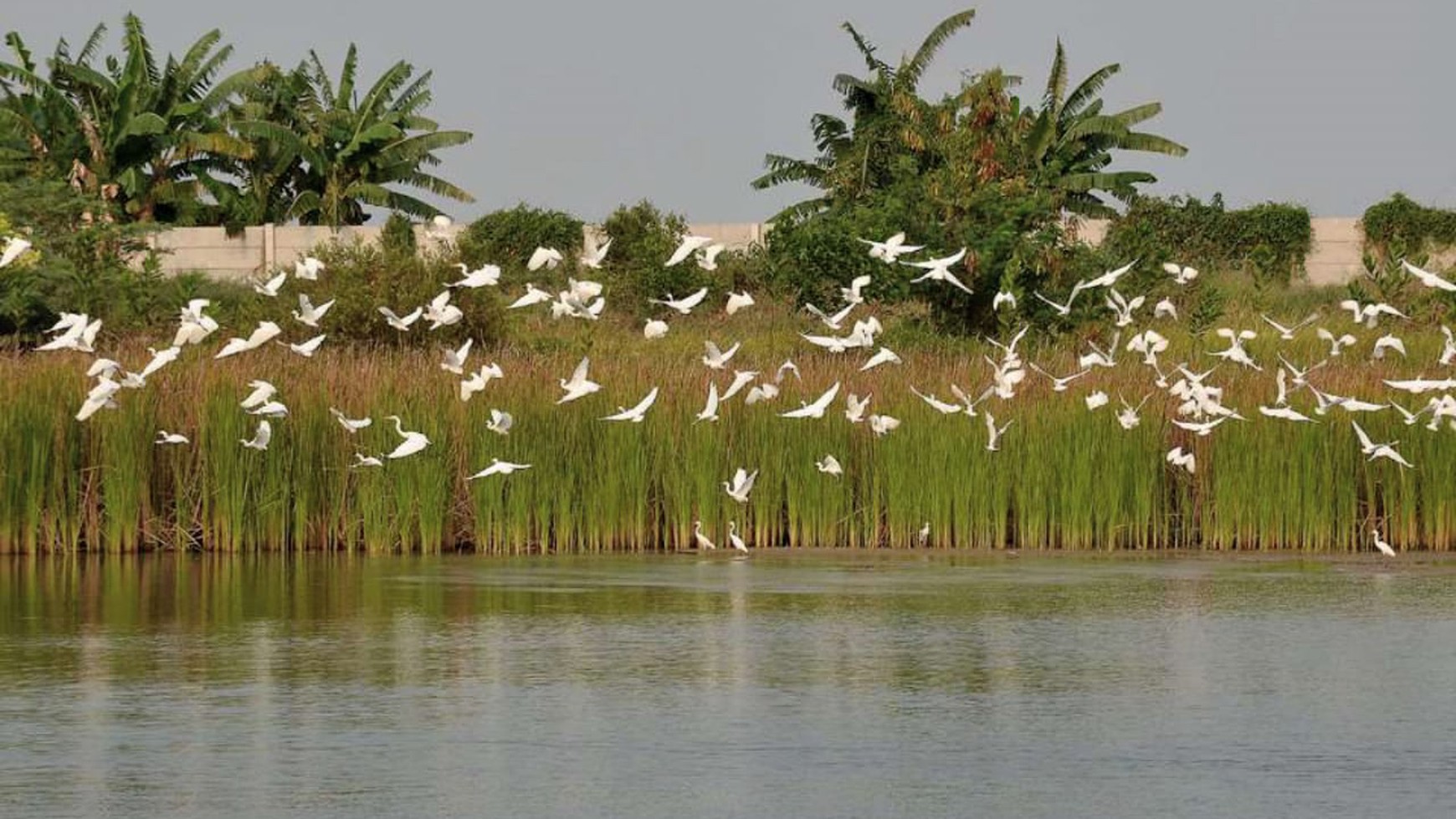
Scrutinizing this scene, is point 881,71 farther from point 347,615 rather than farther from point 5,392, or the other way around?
point 347,615

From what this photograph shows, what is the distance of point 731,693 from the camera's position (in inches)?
350

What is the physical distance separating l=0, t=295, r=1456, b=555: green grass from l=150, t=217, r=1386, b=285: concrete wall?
83.2 ft

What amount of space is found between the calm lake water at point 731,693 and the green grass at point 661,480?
1372mm

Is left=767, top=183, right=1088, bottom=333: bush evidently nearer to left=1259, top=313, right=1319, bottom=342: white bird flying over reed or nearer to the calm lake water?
left=1259, top=313, right=1319, bottom=342: white bird flying over reed

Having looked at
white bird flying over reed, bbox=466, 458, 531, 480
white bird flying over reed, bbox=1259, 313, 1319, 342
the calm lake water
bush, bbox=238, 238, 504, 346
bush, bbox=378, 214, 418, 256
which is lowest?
the calm lake water

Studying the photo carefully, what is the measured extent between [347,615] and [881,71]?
30.9 meters

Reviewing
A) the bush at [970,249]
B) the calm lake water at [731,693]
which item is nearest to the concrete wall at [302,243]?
the bush at [970,249]

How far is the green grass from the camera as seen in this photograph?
14695mm

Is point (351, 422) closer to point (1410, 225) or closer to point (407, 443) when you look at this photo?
point (407, 443)

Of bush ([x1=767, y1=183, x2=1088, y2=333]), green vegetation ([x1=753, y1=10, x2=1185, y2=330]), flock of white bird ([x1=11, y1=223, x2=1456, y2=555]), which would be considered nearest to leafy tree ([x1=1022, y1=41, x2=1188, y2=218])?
green vegetation ([x1=753, y1=10, x2=1185, y2=330])

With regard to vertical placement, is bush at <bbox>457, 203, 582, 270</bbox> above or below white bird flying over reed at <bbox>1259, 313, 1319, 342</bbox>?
above

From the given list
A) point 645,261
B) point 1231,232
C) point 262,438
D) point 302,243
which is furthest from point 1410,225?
point 262,438

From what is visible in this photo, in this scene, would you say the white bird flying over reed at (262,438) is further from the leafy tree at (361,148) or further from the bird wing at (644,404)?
the leafy tree at (361,148)

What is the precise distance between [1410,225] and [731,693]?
33594 millimetres
